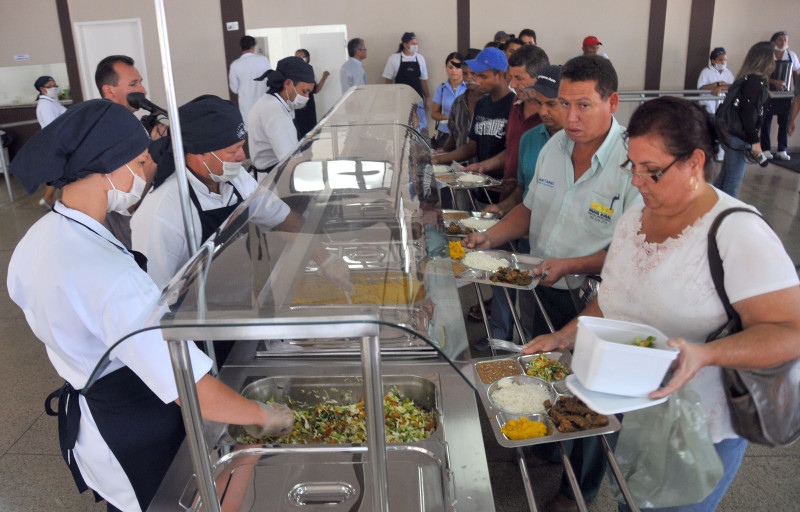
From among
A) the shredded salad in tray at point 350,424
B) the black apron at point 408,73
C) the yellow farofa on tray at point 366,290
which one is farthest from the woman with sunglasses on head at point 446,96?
the yellow farofa on tray at point 366,290

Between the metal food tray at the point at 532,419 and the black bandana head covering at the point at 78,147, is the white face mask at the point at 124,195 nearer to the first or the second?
the black bandana head covering at the point at 78,147

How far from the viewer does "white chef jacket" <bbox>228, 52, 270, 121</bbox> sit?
6.44 meters

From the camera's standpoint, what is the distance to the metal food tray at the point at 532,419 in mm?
1082

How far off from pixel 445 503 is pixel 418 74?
21.3 ft

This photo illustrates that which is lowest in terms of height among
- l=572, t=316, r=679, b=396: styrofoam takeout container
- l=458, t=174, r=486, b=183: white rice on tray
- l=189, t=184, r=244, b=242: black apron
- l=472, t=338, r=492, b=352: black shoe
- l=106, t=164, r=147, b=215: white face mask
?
l=472, t=338, r=492, b=352: black shoe

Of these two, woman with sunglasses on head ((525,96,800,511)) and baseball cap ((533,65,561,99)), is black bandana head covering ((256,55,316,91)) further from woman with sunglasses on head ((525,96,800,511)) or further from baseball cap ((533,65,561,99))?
woman with sunglasses on head ((525,96,800,511))

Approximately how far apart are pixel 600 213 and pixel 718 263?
68cm

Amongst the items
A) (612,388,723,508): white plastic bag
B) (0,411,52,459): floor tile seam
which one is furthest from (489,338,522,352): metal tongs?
(0,411,52,459): floor tile seam

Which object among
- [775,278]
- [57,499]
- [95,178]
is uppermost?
[95,178]

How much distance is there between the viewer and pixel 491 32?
7242 millimetres

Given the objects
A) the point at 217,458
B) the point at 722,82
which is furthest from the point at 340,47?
the point at 217,458

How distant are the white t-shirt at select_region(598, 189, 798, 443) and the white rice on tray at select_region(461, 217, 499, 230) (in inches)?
45.2

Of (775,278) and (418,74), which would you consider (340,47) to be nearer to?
(418,74)

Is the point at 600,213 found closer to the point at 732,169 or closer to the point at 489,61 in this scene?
the point at 489,61
